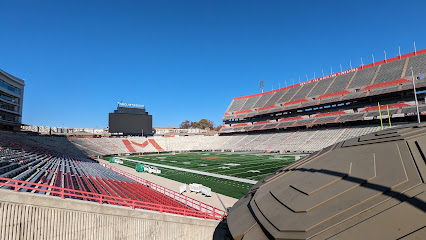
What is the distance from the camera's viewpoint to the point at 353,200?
11.7 feet

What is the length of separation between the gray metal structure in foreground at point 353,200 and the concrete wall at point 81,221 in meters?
4.24

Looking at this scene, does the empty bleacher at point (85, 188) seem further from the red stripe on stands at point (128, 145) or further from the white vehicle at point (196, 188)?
the red stripe on stands at point (128, 145)

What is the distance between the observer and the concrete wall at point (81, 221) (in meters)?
6.16

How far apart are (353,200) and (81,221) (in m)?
7.70

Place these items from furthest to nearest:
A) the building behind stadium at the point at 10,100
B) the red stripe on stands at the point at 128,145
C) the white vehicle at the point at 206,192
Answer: the red stripe on stands at the point at 128,145
the building behind stadium at the point at 10,100
the white vehicle at the point at 206,192

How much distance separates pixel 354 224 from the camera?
10.4ft

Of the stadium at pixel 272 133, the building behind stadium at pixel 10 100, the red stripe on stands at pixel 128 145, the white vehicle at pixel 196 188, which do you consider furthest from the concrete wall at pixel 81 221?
the red stripe on stands at pixel 128 145

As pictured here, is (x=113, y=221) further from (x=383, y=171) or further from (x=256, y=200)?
(x=383, y=171)

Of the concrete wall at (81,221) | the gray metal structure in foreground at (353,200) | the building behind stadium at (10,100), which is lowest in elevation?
the concrete wall at (81,221)

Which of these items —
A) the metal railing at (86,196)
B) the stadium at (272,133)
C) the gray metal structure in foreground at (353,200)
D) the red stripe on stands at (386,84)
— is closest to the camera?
the gray metal structure in foreground at (353,200)

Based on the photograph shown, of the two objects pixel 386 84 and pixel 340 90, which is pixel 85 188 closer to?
pixel 386 84

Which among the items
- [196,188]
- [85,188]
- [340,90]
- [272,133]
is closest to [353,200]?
[85,188]

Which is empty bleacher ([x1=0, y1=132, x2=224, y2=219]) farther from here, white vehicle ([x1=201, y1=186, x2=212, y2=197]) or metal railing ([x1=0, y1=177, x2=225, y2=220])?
white vehicle ([x1=201, y1=186, x2=212, y2=197])

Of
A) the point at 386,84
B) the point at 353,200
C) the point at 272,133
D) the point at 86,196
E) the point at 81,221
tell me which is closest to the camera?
the point at 353,200
